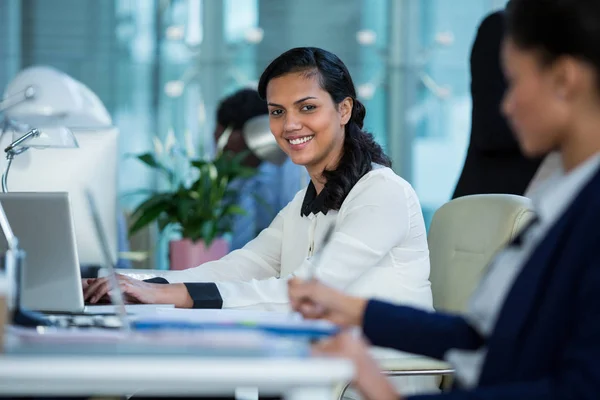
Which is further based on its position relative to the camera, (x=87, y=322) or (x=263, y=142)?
(x=263, y=142)

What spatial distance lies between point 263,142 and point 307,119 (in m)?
1.73

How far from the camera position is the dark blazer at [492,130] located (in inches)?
98.0

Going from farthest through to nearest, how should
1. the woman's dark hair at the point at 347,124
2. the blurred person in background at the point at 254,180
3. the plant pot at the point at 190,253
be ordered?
1. the blurred person in background at the point at 254,180
2. the plant pot at the point at 190,253
3. the woman's dark hair at the point at 347,124

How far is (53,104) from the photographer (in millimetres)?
2607

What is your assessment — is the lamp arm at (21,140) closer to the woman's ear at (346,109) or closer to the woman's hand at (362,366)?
the woman's ear at (346,109)

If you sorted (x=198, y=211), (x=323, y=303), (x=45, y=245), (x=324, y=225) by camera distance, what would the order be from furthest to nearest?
(x=198, y=211), (x=324, y=225), (x=45, y=245), (x=323, y=303)

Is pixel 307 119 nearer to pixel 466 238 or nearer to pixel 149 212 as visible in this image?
pixel 466 238

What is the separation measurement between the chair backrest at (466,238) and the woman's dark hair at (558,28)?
949 mm

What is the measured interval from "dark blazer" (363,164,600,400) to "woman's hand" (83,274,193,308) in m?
1.02

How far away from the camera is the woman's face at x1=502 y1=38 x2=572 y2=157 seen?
1.01 m

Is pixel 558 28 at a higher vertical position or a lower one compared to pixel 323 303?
higher

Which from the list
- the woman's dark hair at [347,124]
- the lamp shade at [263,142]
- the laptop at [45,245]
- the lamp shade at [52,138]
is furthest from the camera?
the lamp shade at [263,142]

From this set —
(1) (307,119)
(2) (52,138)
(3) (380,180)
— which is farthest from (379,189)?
(2) (52,138)

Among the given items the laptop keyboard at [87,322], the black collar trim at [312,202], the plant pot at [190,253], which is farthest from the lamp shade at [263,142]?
the laptop keyboard at [87,322]
